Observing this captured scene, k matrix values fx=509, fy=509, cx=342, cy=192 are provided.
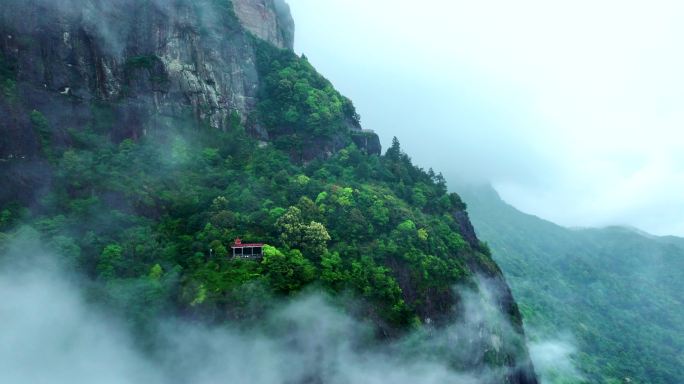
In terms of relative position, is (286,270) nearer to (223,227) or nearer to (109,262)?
(223,227)

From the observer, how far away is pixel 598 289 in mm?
112000

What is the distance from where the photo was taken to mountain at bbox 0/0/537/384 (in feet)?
118

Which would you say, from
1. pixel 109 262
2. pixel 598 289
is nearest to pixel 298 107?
pixel 109 262

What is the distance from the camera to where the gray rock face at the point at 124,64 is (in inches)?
1740

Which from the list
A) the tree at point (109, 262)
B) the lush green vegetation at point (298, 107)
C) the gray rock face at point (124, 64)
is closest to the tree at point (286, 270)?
the tree at point (109, 262)

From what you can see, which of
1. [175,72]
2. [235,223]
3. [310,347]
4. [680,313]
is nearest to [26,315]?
[235,223]

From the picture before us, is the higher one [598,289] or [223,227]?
[223,227]

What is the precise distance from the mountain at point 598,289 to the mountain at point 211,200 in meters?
35.3

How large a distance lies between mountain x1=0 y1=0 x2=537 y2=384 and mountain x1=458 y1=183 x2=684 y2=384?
1392 inches

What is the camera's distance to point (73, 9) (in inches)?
1875

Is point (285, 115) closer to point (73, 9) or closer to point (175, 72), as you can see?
point (175, 72)

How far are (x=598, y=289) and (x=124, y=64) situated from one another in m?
105

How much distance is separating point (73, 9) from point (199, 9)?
582 inches

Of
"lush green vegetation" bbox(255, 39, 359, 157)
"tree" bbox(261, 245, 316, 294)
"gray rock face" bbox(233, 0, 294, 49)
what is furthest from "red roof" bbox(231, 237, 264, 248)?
"gray rock face" bbox(233, 0, 294, 49)
